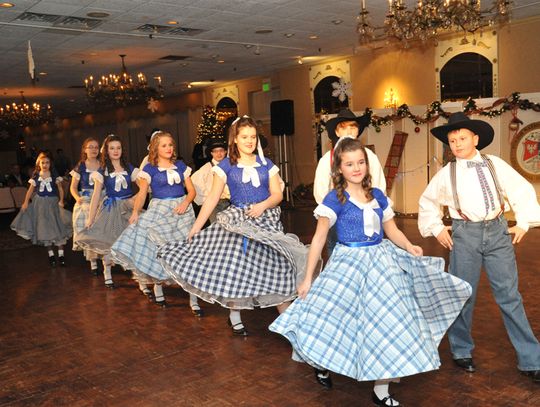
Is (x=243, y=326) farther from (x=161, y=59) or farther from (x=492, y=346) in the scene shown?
(x=161, y=59)

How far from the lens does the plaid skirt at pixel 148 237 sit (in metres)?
4.94

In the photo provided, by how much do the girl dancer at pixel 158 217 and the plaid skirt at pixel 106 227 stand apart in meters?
0.92

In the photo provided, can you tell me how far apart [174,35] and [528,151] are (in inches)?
→ 241

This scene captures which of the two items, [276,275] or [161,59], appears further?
[161,59]

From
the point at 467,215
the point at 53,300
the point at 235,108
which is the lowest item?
the point at 53,300

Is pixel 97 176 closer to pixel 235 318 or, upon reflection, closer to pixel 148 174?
pixel 148 174

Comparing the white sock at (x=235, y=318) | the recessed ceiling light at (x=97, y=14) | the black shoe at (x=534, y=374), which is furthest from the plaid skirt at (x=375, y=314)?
the recessed ceiling light at (x=97, y=14)

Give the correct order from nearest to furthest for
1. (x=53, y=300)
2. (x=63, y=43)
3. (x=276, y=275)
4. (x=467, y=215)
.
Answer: (x=467, y=215), (x=276, y=275), (x=53, y=300), (x=63, y=43)

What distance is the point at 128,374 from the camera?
363 centimetres

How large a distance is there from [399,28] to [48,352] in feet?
16.1

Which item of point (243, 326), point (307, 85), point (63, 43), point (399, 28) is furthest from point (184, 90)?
point (243, 326)

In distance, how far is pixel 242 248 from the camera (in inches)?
159

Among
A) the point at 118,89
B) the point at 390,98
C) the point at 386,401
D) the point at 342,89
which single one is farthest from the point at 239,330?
the point at 342,89

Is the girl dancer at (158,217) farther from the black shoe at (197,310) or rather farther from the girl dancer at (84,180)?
the girl dancer at (84,180)
